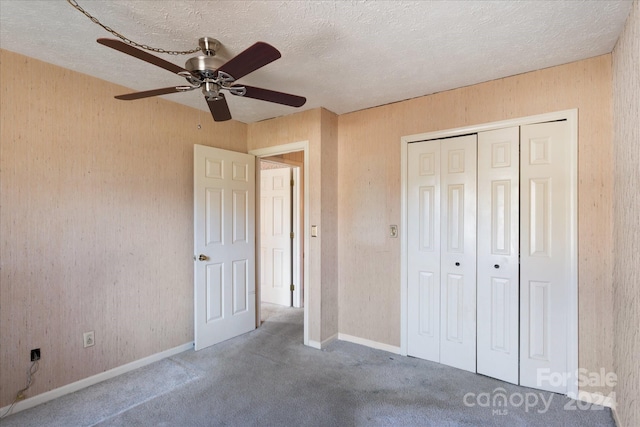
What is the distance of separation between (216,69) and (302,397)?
89.1 inches

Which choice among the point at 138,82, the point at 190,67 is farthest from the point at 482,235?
the point at 138,82

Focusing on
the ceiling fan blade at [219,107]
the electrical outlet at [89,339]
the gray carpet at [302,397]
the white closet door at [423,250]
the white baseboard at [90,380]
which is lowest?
the gray carpet at [302,397]

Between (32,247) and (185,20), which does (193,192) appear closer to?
(32,247)

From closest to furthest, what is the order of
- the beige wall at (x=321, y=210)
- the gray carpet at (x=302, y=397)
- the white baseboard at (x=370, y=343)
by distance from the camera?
1. the gray carpet at (x=302, y=397)
2. the white baseboard at (x=370, y=343)
3. the beige wall at (x=321, y=210)

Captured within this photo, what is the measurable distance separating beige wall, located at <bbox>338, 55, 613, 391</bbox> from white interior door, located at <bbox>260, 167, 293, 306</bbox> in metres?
1.39

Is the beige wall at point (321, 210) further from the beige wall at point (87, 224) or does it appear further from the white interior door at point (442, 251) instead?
the beige wall at point (87, 224)

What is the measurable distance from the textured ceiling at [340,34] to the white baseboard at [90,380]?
7.92 ft

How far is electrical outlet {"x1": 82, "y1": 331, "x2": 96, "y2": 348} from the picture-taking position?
2.45 metres

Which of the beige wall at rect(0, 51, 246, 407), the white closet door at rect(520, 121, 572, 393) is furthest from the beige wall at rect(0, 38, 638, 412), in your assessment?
the white closet door at rect(520, 121, 572, 393)

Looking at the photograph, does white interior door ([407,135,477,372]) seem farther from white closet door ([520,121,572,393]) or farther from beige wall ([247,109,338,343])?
beige wall ([247,109,338,343])

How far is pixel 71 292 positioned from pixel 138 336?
0.69 m

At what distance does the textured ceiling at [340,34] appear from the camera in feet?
5.45

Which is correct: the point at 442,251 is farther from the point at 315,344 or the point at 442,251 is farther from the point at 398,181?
the point at 315,344

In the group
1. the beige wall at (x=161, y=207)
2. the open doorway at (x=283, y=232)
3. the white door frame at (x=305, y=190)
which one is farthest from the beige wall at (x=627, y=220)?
the open doorway at (x=283, y=232)
